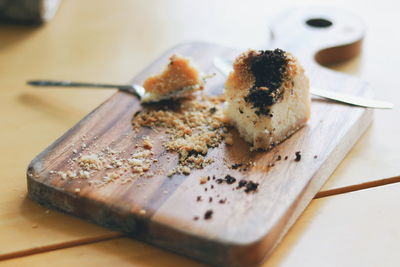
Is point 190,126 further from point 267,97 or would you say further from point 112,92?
point 112,92

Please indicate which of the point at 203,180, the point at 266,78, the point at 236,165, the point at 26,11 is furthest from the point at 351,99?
the point at 26,11

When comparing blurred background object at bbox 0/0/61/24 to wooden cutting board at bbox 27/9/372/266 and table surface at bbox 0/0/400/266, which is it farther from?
wooden cutting board at bbox 27/9/372/266

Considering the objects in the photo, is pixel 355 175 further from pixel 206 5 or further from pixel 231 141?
pixel 206 5

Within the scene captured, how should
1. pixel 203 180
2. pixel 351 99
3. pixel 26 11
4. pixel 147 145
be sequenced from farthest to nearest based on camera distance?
1. pixel 26 11
2. pixel 351 99
3. pixel 147 145
4. pixel 203 180

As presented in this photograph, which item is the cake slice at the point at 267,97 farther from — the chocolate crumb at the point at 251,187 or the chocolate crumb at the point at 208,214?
the chocolate crumb at the point at 208,214

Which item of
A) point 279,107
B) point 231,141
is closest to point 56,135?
point 231,141

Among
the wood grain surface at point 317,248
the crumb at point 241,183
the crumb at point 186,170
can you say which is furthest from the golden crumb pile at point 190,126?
the wood grain surface at point 317,248
